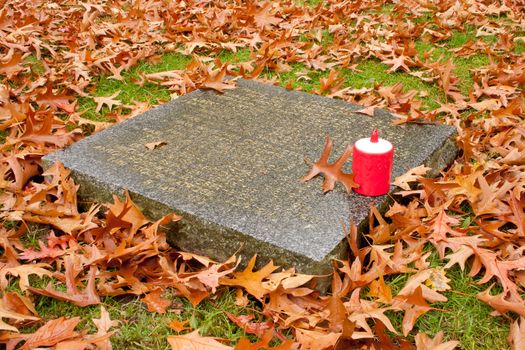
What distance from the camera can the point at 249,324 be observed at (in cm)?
209

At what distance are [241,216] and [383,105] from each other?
1749 millimetres

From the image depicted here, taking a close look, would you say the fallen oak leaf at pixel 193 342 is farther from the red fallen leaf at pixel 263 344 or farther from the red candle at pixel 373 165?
the red candle at pixel 373 165

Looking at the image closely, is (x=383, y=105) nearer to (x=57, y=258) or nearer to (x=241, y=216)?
(x=241, y=216)

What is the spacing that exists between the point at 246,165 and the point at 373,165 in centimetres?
62

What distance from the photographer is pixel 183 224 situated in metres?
2.37

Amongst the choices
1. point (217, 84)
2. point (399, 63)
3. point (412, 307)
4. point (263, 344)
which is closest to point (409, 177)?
point (412, 307)

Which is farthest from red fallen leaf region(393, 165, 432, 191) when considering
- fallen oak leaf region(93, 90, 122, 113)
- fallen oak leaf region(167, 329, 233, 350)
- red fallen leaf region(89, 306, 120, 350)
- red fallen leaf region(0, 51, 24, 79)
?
red fallen leaf region(0, 51, 24, 79)

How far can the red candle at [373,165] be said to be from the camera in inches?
91.3

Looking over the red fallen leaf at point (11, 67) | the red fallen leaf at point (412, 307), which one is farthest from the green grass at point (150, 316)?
the red fallen leaf at point (11, 67)

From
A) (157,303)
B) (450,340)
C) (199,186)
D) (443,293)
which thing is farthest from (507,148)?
(157,303)

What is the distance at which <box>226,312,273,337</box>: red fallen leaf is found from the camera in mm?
2029

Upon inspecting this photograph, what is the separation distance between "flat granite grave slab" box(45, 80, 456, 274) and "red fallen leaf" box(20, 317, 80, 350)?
0.61 metres

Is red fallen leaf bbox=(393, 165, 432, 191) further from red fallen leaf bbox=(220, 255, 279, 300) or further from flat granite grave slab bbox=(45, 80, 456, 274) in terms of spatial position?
red fallen leaf bbox=(220, 255, 279, 300)

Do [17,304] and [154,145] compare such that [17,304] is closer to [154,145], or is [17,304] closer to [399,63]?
[154,145]
